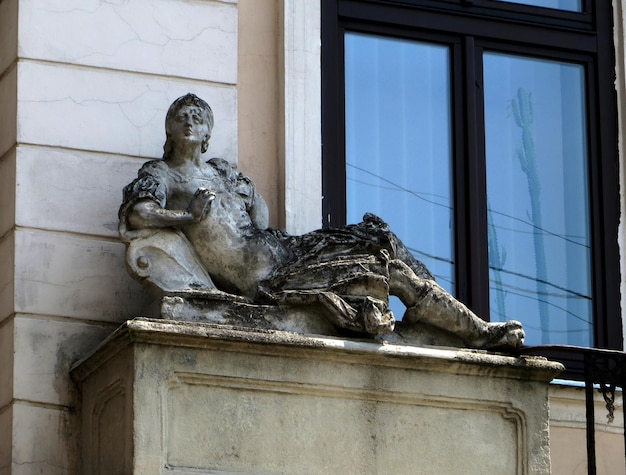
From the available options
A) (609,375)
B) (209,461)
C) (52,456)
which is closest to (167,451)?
(209,461)

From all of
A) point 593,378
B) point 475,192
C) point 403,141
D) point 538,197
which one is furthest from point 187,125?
point 538,197

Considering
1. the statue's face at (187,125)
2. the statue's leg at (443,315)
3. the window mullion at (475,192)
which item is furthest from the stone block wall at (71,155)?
the window mullion at (475,192)

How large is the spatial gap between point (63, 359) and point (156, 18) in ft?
5.90

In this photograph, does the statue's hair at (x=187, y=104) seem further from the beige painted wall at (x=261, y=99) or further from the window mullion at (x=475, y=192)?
the window mullion at (x=475, y=192)

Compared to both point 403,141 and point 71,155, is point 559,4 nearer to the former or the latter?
point 403,141

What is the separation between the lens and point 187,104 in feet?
31.2

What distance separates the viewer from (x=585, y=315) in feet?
35.7

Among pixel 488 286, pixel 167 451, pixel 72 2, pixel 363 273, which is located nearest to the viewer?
pixel 167 451

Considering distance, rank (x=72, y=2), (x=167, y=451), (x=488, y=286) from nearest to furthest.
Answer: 1. (x=167, y=451)
2. (x=72, y=2)
3. (x=488, y=286)

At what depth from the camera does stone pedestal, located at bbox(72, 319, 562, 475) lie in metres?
8.68

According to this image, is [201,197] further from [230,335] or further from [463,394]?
[463,394]

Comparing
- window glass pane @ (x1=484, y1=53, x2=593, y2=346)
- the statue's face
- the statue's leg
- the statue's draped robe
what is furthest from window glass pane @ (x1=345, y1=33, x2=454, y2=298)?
the statue's face

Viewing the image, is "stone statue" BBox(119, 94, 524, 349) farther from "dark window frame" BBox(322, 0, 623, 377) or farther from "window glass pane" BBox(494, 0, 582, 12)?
"window glass pane" BBox(494, 0, 582, 12)

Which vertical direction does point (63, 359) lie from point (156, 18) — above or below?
below
